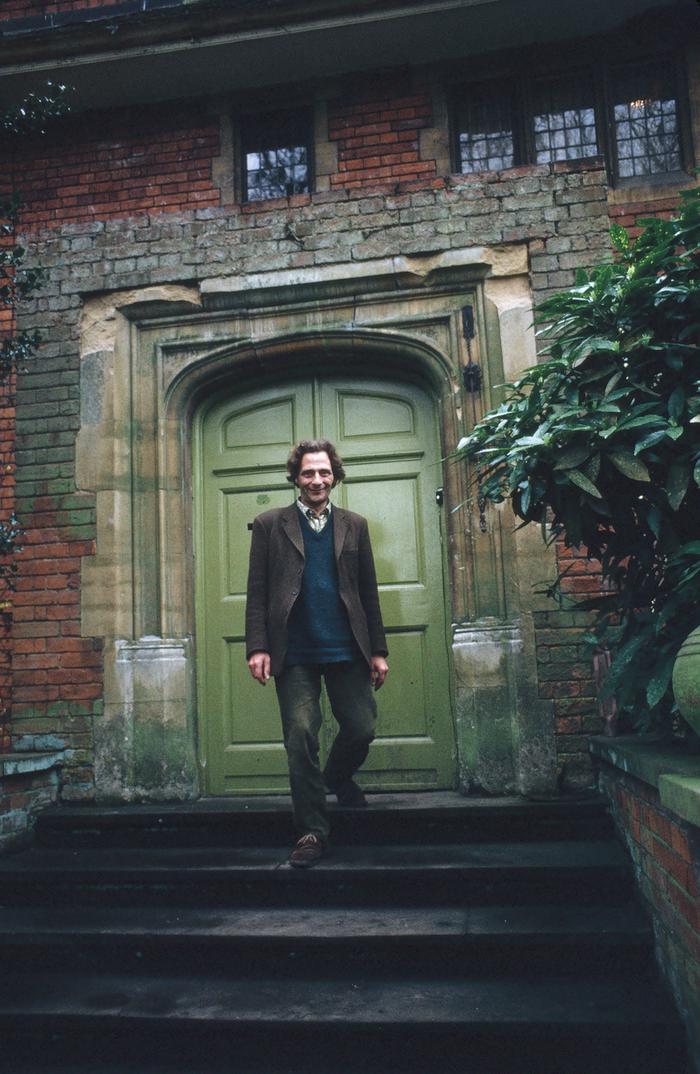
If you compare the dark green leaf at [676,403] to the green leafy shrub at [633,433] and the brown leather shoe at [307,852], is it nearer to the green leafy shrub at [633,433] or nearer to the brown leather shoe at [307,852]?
the green leafy shrub at [633,433]

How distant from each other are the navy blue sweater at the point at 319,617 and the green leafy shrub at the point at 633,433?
3.51ft

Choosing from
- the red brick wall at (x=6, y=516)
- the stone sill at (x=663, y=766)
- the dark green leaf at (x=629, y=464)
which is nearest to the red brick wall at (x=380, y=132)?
the red brick wall at (x=6, y=516)

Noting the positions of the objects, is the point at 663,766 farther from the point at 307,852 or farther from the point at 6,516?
the point at 6,516

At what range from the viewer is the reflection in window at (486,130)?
5.73 meters

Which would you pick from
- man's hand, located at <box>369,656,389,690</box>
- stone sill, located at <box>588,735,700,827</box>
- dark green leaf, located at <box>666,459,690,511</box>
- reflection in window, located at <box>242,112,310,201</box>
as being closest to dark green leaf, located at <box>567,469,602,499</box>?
dark green leaf, located at <box>666,459,690,511</box>

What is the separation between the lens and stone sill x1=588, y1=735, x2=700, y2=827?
244 cm

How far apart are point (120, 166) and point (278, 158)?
102 cm

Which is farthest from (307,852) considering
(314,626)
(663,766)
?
(663,766)

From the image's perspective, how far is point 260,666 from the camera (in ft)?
13.8

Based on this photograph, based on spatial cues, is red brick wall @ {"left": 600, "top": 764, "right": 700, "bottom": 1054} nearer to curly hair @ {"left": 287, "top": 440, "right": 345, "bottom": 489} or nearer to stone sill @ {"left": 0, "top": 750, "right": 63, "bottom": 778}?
curly hair @ {"left": 287, "top": 440, "right": 345, "bottom": 489}

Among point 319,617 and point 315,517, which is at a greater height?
point 315,517

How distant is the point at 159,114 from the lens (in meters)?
6.00

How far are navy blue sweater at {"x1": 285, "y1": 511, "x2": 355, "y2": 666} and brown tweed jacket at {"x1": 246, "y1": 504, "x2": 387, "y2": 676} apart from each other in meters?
0.05

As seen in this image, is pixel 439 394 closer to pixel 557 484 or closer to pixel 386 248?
pixel 386 248
